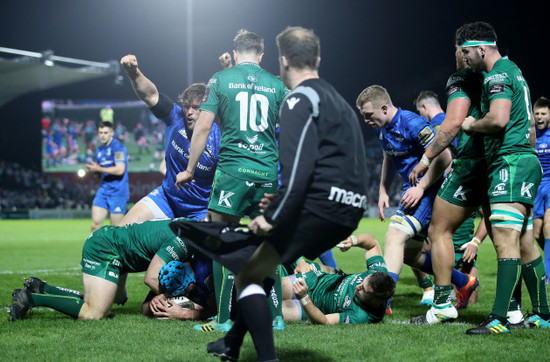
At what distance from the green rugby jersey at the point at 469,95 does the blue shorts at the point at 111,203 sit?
923 cm

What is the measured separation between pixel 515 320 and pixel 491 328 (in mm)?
557

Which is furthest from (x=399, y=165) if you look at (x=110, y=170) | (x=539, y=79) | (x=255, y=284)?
(x=539, y=79)

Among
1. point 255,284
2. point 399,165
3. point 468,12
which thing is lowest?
point 255,284

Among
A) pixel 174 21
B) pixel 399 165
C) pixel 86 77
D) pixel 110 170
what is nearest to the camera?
pixel 399 165

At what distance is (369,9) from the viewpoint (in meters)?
36.8

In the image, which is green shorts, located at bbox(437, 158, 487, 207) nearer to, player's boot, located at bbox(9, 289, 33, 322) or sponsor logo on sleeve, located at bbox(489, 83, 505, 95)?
sponsor logo on sleeve, located at bbox(489, 83, 505, 95)

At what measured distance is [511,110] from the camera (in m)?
4.62

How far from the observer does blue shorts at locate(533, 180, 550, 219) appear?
8211mm

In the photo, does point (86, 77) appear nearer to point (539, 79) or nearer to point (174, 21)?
point (174, 21)

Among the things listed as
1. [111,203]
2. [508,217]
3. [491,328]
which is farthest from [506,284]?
[111,203]

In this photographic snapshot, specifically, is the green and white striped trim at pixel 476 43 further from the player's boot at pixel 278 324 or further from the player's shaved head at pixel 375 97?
the player's boot at pixel 278 324

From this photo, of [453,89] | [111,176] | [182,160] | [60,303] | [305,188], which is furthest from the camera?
[111,176]

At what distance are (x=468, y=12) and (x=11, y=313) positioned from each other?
1272 inches

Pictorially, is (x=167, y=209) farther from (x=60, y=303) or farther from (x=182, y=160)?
(x=60, y=303)
